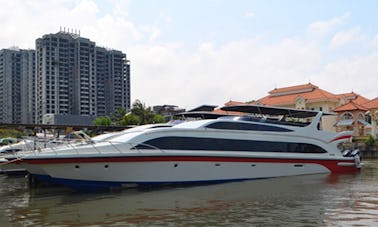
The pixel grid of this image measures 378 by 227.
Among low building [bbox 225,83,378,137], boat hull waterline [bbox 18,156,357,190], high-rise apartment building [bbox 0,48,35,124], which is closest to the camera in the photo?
boat hull waterline [bbox 18,156,357,190]

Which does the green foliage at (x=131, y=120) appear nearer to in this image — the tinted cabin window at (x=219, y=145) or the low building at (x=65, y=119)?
the low building at (x=65, y=119)

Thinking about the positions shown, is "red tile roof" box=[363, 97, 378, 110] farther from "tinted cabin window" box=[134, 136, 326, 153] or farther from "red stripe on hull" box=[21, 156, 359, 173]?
"tinted cabin window" box=[134, 136, 326, 153]

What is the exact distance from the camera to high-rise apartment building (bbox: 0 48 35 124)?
91500mm

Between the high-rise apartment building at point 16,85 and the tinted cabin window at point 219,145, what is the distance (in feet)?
274

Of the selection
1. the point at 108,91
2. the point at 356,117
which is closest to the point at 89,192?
the point at 356,117

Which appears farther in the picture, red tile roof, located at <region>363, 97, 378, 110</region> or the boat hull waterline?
red tile roof, located at <region>363, 97, 378, 110</region>

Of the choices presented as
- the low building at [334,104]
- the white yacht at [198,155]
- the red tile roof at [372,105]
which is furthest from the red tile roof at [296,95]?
the white yacht at [198,155]

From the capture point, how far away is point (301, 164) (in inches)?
666

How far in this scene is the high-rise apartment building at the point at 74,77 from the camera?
279 feet

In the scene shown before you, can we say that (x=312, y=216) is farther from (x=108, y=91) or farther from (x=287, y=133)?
(x=108, y=91)

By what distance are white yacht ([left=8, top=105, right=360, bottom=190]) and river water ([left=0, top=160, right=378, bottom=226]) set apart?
1.60 ft

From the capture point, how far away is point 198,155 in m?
14.1

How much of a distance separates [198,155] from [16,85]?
8971 cm

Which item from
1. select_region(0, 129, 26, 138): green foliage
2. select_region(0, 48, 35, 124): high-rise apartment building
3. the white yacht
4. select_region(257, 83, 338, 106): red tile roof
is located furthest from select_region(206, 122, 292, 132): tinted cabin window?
select_region(0, 48, 35, 124): high-rise apartment building
